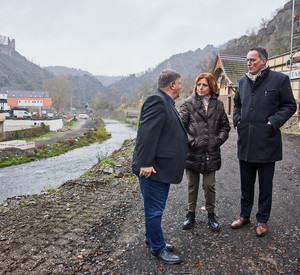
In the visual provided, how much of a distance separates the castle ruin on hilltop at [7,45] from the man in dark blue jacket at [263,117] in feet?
551

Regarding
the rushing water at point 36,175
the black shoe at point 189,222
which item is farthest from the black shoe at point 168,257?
the rushing water at point 36,175

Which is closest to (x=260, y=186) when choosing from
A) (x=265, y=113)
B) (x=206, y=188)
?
(x=206, y=188)

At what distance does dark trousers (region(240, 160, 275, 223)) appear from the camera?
9.53ft

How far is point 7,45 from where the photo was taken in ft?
479

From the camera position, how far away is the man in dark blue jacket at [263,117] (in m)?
2.78

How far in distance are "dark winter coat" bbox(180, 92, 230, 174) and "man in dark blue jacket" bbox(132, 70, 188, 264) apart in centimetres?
56

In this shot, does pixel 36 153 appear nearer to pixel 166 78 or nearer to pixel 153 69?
pixel 166 78

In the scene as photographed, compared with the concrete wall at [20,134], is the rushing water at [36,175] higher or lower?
lower

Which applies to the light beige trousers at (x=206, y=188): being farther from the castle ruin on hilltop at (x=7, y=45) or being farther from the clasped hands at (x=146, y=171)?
the castle ruin on hilltop at (x=7, y=45)

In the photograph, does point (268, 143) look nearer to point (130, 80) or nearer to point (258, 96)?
point (258, 96)

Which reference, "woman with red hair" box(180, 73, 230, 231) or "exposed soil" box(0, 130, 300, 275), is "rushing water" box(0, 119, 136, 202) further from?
"woman with red hair" box(180, 73, 230, 231)

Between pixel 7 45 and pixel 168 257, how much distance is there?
178162 mm

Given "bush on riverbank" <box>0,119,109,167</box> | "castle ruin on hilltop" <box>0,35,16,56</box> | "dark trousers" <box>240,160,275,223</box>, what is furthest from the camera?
"castle ruin on hilltop" <box>0,35,16,56</box>

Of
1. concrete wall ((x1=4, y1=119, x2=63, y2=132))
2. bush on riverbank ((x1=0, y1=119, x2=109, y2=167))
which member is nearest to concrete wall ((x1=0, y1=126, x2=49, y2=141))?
concrete wall ((x1=4, y1=119, x2=63, y2=132))
